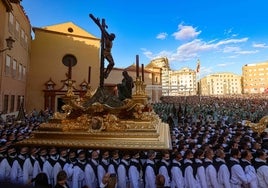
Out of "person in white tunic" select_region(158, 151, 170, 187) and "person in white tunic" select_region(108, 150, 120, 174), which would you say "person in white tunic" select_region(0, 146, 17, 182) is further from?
"person in white tunic" select_region(158, 151, 170, 187)

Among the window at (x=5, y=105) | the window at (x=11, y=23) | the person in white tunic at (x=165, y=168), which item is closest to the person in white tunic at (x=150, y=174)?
the person in white tunic at (x=165, y=168)

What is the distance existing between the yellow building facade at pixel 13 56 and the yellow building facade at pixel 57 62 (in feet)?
4.00

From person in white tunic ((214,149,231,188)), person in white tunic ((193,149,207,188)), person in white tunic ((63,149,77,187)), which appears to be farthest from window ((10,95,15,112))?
person in white tunic ((214,149,231,188))

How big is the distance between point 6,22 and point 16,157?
1507cm

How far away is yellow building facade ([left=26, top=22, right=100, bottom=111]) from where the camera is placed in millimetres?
27109

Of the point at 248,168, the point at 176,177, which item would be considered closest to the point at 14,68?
the point at 176,177

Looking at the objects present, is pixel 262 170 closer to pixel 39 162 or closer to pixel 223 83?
pixel 39 162

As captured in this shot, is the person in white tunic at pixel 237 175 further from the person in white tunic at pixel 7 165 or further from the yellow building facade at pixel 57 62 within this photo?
the yellow building facade at pixel 57 62

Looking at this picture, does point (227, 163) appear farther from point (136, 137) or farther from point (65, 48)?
point (65, 48)

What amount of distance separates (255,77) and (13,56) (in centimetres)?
10025

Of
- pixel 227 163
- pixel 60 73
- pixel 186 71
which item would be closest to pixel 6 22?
pixel 60 73

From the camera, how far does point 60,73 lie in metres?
28.0

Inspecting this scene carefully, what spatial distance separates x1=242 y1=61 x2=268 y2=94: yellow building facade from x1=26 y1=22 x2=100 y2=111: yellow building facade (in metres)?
85.9

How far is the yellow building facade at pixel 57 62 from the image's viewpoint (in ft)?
88.9
